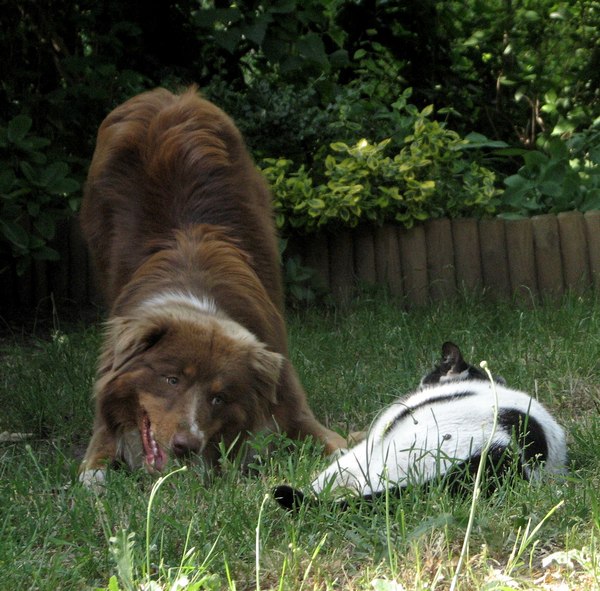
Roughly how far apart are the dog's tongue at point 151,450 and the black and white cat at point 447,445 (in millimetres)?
721

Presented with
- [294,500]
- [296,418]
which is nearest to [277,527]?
[294,500]

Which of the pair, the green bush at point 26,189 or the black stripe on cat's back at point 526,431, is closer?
the black stripe on cat's back at point 526,431

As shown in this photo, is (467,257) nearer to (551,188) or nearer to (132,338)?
(551,188)

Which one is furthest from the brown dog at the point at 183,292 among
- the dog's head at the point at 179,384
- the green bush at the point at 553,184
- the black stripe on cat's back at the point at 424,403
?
the green bush at the point at 553,184

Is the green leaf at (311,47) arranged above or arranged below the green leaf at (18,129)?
above

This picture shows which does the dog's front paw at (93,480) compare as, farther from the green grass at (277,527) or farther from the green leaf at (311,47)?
the green leaf at (311,47)

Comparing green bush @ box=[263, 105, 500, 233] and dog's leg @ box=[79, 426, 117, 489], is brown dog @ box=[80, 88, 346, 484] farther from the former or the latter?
green bush @ box=[263, 105, 500, 233]

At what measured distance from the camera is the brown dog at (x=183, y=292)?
13.3 ft

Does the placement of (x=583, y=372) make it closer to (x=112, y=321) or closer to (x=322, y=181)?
(x=112, y=321)

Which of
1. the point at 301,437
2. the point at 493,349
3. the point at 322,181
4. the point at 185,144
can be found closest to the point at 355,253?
the point at 322,181

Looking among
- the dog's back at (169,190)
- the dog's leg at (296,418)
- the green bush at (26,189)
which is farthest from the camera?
the green bush at (26,189)

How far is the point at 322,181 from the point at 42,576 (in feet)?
16.0

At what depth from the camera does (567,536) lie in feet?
8.90

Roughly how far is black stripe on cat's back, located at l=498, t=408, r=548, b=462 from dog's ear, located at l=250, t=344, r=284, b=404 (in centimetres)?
115
